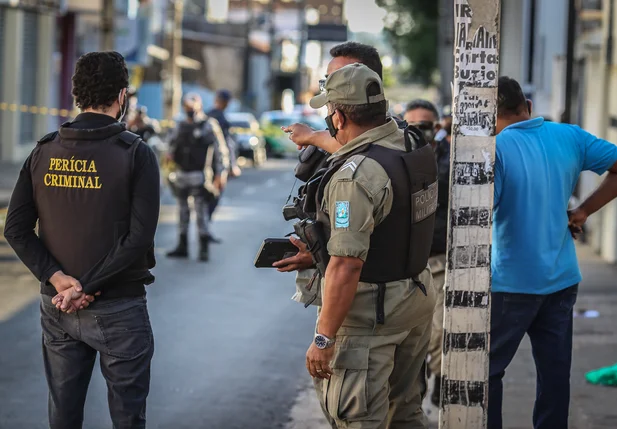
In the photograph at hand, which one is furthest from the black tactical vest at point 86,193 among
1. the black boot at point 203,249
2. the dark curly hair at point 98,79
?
the black boot at point 203,249

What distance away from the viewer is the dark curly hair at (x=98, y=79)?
5156 millimetres

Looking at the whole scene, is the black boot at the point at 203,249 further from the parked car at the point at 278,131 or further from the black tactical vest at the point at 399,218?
the parked car at the point at 278,131

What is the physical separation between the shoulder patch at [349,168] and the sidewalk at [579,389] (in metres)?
3.07

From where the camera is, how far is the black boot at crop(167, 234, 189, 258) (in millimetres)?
15422

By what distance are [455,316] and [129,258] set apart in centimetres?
146

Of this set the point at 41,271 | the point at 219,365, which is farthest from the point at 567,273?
the point at 219,365

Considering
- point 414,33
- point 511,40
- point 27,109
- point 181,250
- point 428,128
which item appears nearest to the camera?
point 428,128

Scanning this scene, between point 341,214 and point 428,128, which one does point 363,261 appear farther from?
point 428,128

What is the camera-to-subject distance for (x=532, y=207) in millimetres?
6039

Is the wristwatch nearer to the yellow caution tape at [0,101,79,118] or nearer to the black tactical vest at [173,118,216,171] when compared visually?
the black tactical vest at [173,118,216,171]

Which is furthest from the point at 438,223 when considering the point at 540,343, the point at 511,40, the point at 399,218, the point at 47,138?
the point at 511,40

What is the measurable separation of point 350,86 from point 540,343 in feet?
6.87

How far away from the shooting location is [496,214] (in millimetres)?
6145

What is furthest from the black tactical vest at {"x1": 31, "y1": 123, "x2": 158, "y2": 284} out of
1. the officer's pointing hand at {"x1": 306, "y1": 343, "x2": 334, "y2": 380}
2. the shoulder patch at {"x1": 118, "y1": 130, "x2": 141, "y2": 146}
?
Result: the officer's pointing hand at {"x1": 306, "y1": 343, "x2": 334, "y2": 380}
